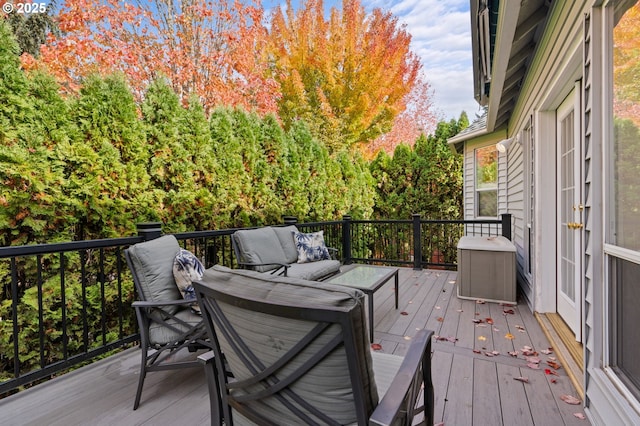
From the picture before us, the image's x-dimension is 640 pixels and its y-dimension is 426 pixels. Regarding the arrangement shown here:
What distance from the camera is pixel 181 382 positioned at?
2.21 meters

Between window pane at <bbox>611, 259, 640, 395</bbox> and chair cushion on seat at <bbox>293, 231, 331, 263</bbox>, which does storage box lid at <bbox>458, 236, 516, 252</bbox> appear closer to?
chair cushion on seat at <bbox>293, 231, 331, 263</bbox>

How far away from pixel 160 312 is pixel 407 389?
1727mm

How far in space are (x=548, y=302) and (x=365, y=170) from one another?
5.40 m

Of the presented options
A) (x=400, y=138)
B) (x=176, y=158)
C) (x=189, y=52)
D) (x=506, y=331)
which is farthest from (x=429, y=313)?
(x=400, y=138)

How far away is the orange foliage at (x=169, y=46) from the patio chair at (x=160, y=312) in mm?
3346

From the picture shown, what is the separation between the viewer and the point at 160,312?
2090mm

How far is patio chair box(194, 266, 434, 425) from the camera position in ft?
2.86

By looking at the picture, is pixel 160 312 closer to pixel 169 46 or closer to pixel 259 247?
pixel 259 247

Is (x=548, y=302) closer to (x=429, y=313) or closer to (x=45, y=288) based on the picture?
(x=429, y=313)

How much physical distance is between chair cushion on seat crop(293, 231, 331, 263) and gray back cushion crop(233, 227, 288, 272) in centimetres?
27

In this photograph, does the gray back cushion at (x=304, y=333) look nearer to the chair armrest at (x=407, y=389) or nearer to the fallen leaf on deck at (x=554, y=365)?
the chair armrest at (x=407, y=389)

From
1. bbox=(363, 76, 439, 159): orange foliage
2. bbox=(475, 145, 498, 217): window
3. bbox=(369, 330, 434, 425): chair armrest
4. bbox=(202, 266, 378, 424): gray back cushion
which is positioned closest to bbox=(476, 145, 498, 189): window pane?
bbox=(475, 145, 498, 217): window

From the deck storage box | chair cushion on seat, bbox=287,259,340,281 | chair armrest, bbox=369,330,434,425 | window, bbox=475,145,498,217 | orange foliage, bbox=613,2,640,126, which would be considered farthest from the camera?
window, bbox=475,145,498,217

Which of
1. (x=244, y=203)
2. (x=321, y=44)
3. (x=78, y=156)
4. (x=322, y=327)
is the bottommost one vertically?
(x=322, y=327)
